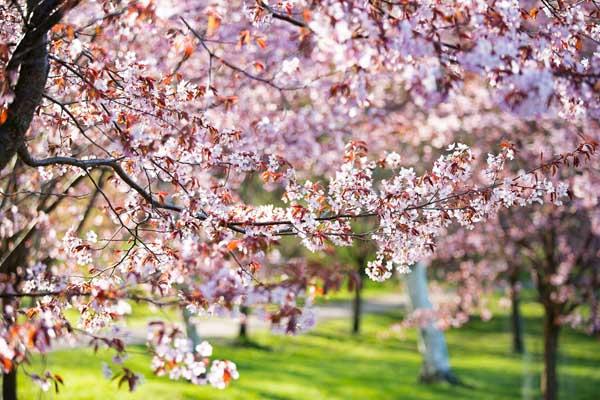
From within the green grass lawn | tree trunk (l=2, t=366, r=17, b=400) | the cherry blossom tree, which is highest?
the cherry blossom tree

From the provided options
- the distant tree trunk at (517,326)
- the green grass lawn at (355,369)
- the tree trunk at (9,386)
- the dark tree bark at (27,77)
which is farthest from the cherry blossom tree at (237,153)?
the distant tree trunk at (517,326)

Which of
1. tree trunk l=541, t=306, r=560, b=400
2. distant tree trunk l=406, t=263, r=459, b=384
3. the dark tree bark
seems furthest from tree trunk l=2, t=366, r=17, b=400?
distant tree trunk l=406, t=263, r=459, b=384

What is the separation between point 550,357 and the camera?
52.5 feet

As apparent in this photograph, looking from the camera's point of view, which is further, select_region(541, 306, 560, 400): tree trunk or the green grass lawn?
select_region(541, 306, 560, 400): tree trunk

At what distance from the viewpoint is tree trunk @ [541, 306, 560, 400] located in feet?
51.7

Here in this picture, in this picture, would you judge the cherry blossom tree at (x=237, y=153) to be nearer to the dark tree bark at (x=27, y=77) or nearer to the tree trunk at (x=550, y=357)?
the dark tree bark at (x=27, y=77)

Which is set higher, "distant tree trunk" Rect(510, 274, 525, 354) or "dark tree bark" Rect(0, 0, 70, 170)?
"dark tree bark" Rect(0, 0, 70, 170)

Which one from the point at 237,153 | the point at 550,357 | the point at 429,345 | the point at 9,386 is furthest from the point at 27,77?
the point at 429,345

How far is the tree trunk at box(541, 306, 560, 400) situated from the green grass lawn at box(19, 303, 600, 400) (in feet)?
10.7

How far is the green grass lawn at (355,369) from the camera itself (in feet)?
45.6

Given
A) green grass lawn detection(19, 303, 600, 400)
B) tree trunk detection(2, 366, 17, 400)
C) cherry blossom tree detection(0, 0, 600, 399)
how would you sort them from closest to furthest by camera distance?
cherry blossom tree detection(0, 0, 600, 399), tree trunk detection(2, 366, 17, 400), green grass lawn detection(19, 303, 600, 400)

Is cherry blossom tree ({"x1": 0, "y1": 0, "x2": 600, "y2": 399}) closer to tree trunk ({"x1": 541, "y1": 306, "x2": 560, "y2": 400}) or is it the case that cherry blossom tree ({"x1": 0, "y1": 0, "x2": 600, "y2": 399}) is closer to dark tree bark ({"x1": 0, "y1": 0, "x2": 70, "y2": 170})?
dark tree bark ({"x1": 0, "y1": 0, "x2": 70, "y2": 170})

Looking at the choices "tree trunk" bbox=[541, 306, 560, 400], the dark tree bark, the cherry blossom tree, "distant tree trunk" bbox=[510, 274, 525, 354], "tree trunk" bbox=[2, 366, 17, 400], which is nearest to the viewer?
the cherry blossom tree

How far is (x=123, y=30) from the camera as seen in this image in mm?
5820
